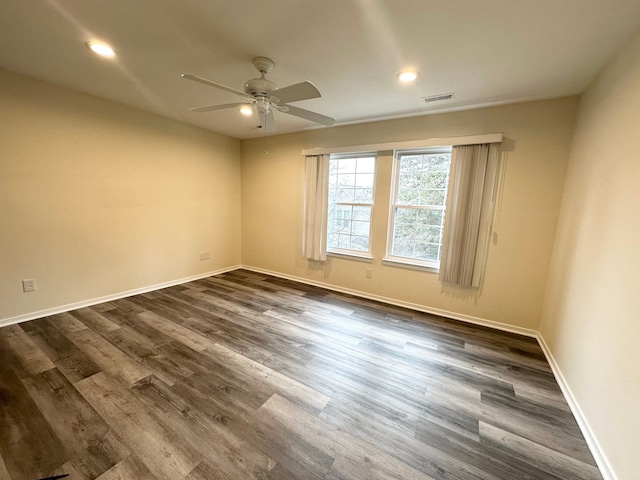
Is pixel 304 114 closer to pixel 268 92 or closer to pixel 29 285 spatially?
pixel 268 92

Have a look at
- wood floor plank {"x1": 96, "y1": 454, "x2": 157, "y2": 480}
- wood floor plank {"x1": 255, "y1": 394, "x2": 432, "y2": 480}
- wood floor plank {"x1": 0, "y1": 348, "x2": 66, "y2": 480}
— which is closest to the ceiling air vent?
wood floor plank {"x1": 255, "y1": 394, "x2": 432, "y2": 480}

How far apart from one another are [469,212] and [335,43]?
7.10ft

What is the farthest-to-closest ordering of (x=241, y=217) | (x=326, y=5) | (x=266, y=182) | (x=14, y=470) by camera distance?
(x=241, y=217), (x=266, y=182), (x=326, y=5), (x=14, y=470)

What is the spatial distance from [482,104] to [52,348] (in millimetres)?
4652

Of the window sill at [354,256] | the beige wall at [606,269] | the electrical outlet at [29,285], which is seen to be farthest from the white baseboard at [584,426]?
the electrical outlet at [29,285]

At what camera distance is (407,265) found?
3318 mm

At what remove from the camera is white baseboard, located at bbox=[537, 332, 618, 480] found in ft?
4.26

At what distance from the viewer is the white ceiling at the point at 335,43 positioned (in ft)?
4.77

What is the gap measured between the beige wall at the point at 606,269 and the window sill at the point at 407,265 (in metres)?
1.15

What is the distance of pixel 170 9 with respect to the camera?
1506 mm

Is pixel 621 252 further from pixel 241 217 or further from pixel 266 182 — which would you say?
pixel 241 217

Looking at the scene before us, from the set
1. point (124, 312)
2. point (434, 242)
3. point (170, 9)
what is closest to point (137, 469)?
point (124, 312)

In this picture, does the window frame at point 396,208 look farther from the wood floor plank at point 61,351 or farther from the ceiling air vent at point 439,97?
the wood floor plank at point 61,351

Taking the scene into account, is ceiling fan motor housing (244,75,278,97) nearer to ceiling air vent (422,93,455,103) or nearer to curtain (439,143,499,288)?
ceiling air vent (422,93,455,103)
